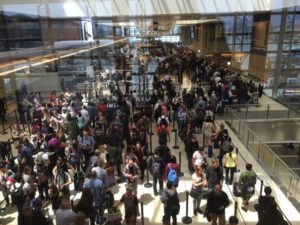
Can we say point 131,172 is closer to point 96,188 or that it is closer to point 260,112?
point 96,188

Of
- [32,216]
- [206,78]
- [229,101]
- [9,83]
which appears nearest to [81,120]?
[32,216]

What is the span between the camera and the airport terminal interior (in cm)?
660

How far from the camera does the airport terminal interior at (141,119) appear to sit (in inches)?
260

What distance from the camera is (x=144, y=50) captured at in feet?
89.1

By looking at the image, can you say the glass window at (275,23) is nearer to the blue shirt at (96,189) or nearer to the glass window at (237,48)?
the glass window at (237,48)

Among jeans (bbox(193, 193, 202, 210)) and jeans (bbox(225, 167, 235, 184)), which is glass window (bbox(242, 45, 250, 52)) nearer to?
jeans (bbox(225, 167, 235, 184))

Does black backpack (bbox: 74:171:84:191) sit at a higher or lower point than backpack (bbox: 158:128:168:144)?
lower

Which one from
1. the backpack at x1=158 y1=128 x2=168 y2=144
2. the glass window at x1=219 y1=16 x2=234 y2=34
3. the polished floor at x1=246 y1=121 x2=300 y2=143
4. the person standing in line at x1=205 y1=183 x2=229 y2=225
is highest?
the glass window at x1=219 y1=16 x2=234 y2=34

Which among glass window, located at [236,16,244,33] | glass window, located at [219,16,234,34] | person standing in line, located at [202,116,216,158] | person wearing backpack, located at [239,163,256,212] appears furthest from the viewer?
glass window, located at [219,16,234,34]

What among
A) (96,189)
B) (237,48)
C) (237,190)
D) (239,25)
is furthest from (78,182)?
(239,25)

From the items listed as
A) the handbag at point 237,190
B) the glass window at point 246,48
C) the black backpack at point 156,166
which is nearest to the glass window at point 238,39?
the glass window at point 246,48

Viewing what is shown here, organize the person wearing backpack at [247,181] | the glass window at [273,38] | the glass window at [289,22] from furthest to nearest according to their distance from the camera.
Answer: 1. the glass window at [273,38]
2. the glass window at [289,22]
3. the person wearing backpack at [247,181]

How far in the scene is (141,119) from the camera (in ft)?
32.6

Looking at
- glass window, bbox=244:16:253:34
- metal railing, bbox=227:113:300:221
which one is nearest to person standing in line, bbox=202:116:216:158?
metal railing, bbox=227:113:300:221
